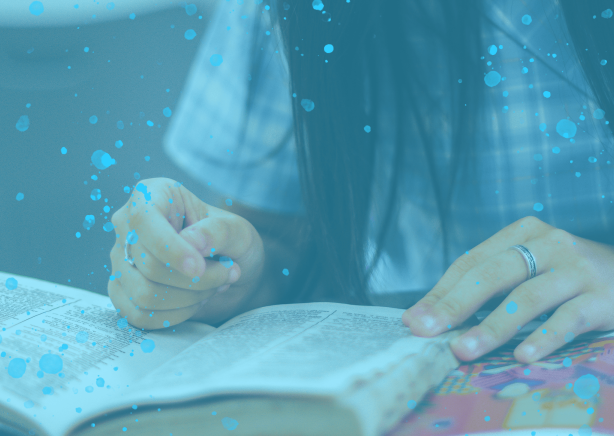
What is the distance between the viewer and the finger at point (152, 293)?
1.03 feet

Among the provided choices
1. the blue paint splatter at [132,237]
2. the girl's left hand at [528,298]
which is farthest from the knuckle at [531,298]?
the blue paint splatter at [132,237]

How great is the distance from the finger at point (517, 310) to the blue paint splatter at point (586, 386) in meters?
0.05

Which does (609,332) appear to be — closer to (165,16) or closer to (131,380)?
(131,380)

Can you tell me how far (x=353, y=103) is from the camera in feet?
1.53

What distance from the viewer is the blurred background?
41cm

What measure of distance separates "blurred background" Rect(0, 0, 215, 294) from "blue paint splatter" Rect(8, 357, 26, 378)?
13cm

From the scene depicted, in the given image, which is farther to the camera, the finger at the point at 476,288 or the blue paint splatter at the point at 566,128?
the blue paint splatter at the point at 566,128

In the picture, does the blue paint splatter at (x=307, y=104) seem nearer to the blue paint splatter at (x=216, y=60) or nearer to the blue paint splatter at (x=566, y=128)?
the blue paint splatter at (x=216, y=60)

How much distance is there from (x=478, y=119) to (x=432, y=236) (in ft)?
0.50

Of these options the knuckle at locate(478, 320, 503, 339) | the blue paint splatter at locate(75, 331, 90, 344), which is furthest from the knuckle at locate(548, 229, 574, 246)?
the blue paint splatter at locate(75, 331, 90, 344)

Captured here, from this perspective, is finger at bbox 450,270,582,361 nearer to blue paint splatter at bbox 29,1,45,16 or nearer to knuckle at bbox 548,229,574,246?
knuckle at bbox 548,229,574,246

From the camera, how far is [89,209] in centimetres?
41

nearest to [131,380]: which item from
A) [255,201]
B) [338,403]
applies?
[338,403]

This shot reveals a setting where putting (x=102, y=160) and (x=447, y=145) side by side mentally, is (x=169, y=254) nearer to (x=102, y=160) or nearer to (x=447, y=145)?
(x=102, y=160)
